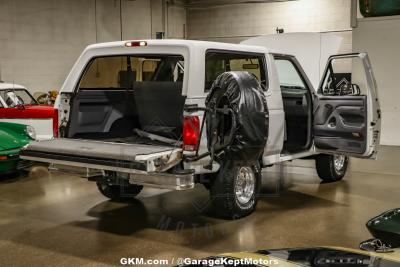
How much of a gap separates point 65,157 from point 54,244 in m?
0.86

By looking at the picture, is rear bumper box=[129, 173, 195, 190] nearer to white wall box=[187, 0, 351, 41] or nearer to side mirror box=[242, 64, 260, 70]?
side mirror box=[242, 64, 260, 70]

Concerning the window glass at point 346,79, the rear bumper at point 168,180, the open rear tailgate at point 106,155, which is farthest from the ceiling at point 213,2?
the rear bumper at point 168,180

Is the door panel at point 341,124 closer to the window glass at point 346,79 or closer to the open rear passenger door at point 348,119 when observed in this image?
the open rear passenger door at point 348,119

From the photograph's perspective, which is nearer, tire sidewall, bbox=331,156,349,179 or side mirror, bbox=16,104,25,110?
tire sidewall, bbox=331,156,349,179

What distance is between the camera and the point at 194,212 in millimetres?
5980

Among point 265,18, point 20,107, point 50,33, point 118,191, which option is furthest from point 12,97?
point 265,18

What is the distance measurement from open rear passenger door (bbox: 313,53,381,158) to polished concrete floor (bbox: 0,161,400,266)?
29.4 inches

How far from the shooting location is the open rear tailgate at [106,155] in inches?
177

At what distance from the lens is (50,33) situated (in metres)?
13.1

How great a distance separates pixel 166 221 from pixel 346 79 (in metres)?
9.31

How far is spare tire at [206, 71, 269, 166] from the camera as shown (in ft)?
16.1

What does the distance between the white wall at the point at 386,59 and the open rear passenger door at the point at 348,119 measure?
5807mm

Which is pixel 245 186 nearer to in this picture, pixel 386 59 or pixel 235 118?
pixel 235 118

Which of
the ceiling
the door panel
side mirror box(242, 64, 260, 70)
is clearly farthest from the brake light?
the ceiling
